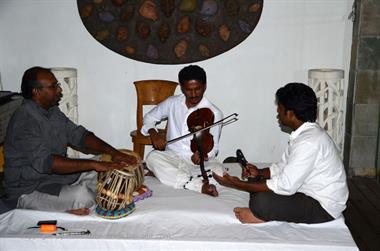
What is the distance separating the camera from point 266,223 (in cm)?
228

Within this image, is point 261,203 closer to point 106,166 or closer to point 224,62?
point 106,166

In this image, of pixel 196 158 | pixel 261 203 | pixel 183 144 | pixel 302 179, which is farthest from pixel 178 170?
pixel 302 179

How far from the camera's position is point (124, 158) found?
8.27 ft

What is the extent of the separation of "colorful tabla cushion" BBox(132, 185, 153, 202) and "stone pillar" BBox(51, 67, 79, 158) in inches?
56.4

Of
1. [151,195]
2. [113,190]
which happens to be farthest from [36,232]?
[151,195]

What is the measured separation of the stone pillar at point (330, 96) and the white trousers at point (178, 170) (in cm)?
114

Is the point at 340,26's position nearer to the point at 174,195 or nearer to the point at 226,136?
the point at 226,136

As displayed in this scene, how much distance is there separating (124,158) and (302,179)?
1.02 meters

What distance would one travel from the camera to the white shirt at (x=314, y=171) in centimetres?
211

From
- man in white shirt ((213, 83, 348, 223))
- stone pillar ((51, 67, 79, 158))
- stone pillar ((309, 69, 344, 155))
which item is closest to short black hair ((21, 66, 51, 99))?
man in white shirt ((213, 83, 348, 223))

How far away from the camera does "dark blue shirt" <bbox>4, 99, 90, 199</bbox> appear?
2.32m

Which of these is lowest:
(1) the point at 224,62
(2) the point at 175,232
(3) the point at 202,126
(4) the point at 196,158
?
(2) the point at 175,232

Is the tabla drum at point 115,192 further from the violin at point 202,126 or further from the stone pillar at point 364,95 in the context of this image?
the stone pillar at point 364,95

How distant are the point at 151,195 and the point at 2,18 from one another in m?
2.44
